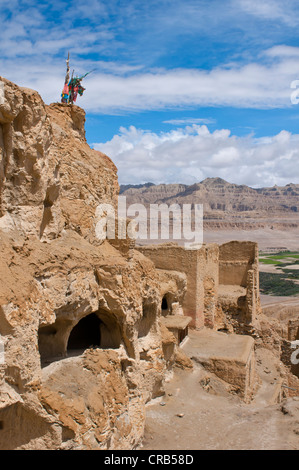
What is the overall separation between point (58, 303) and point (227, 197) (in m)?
166

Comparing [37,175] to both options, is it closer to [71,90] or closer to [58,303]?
[58,303]

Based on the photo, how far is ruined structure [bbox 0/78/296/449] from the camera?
7402mm

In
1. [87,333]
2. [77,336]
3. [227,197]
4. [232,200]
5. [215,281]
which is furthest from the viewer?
[227,197]

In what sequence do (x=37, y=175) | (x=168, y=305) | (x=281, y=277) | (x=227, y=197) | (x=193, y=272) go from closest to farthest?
(x=37, y=175)
(x=168, y=305)
(x=193, y=272)
(x=281, y=277)
(x=227, y=197)

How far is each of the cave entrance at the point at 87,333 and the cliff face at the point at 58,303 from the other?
3cm

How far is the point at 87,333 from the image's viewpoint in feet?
39.4

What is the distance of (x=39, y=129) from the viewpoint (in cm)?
874

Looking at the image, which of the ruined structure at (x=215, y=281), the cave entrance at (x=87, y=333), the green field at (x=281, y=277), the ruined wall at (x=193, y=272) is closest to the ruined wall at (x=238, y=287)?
the ruined structure at (x=215, y=281)

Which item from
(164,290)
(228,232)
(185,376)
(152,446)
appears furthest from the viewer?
(228,232)

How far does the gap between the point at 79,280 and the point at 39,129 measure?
10.3 feet

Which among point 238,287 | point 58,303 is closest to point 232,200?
point 238,287
